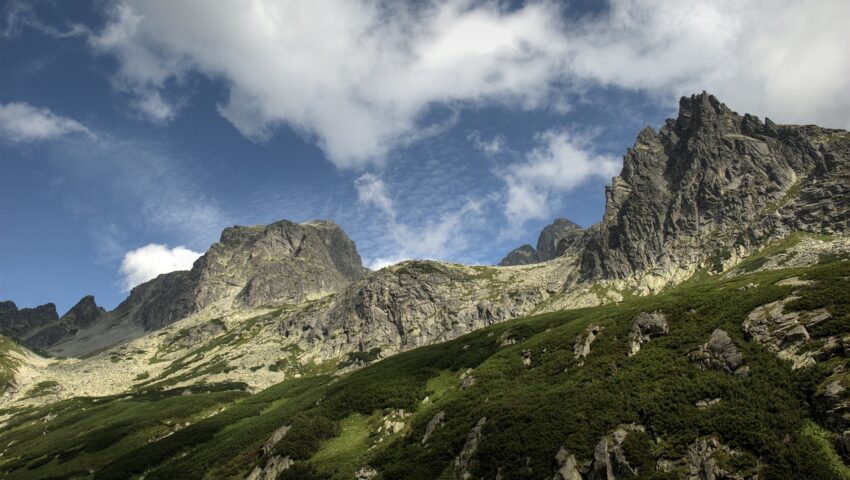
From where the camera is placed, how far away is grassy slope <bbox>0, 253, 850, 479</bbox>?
30312 millimetres

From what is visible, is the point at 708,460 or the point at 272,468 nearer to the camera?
the point at 708,460

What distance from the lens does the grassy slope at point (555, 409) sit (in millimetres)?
30312

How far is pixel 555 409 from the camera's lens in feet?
129

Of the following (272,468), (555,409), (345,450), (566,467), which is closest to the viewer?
(566,467)

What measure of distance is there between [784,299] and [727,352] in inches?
397

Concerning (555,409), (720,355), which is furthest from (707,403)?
(555,409)

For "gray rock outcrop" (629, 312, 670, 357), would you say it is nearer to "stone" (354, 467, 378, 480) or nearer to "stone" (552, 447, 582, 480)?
"stone" (552, 447, 582, 480)

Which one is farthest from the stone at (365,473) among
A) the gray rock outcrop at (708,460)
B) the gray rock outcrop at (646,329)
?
the gray rock outcrop at (646,329)

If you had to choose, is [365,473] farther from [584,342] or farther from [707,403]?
[707,403]

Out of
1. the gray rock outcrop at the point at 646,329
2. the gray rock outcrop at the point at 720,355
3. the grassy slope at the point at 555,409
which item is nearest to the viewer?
the grassy slope at the point at 555,409

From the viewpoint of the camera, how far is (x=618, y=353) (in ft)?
154

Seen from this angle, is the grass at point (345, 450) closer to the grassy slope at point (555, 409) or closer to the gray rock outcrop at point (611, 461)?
the grassy slope at point (555, 409)

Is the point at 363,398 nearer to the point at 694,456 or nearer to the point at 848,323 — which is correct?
the point at 694,456

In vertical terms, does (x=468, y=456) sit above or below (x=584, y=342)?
below
